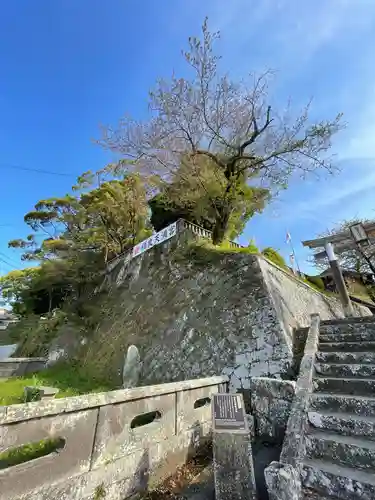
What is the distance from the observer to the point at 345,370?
13.7 ft

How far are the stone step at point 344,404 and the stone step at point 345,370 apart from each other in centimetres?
64

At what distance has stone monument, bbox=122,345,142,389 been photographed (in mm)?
7668

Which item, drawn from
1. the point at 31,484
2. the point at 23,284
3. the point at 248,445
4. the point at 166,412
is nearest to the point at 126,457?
the point at 166,412

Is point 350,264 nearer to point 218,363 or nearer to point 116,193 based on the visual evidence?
point 218,363

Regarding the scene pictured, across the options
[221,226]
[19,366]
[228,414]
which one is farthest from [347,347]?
[19,366]

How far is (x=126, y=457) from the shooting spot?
9.83ft

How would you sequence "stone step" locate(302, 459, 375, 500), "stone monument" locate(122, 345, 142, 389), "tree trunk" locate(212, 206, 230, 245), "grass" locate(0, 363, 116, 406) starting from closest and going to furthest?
"stone step" locate(302, 459, 375, 500) < "grass" locate(0, 363, 116, 406) < "stone monument" locate(122, 345, 142, 389) < "tree trunk" locate(212, 206, 230, 245)

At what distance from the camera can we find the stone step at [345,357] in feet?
14.3

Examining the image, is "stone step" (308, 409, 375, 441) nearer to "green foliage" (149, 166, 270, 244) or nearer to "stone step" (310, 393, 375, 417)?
"stone step" (310, 393, 375, 417)

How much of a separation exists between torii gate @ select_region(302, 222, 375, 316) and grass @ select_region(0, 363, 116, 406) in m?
8.45

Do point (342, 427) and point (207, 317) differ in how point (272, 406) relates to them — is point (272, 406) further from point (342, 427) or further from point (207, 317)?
point (207, 317)

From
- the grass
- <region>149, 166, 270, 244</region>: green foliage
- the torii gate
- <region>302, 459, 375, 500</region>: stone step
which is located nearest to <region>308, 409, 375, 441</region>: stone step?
<region>302, 459, 375, 500</region>: stone step

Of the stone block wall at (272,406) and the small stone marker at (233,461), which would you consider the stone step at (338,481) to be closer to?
the small stone marker at (233,461)

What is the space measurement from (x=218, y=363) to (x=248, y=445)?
3.77 m
